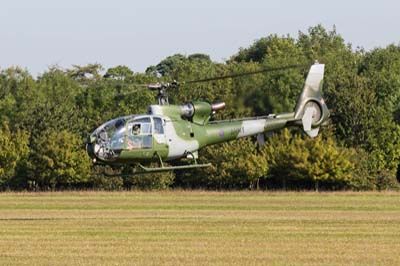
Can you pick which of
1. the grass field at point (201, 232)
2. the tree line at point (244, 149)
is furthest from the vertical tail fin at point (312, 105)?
the tree line at point (244, 149)

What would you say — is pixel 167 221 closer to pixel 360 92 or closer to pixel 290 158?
pixel 290 158

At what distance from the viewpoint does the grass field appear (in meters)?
27.7

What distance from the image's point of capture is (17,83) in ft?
349

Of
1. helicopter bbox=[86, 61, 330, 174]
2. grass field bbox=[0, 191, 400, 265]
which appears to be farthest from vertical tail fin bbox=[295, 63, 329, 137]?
grass field bbox=[0, 191, 400, 265]

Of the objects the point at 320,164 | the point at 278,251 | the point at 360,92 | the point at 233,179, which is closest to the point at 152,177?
the point at 233,179

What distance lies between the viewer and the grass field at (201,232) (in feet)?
90.8

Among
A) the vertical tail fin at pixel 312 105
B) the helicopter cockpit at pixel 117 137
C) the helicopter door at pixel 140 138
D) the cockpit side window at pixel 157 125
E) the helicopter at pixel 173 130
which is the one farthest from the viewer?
the vertical tail fin at pixel 312 105

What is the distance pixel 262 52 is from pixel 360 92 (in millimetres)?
47491

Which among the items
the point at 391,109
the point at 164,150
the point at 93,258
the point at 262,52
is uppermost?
the point at 262,52

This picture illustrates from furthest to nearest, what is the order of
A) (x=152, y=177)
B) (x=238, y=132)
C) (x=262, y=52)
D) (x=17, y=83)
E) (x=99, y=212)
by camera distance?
(x=262, y=52) → (x=17, y=83) → (x=152, y=177) → (x=99, y=212) → (x=238, y=132)

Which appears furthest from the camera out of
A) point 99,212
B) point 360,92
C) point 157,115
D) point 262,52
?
point 262,52

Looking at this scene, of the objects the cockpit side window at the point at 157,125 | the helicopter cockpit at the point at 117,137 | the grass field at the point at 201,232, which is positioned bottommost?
the grass field at the point at 201,232

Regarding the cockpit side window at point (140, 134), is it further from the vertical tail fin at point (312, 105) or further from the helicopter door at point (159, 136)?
the vertical tail fin at point (312, 105)

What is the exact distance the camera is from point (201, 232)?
3538 cm
